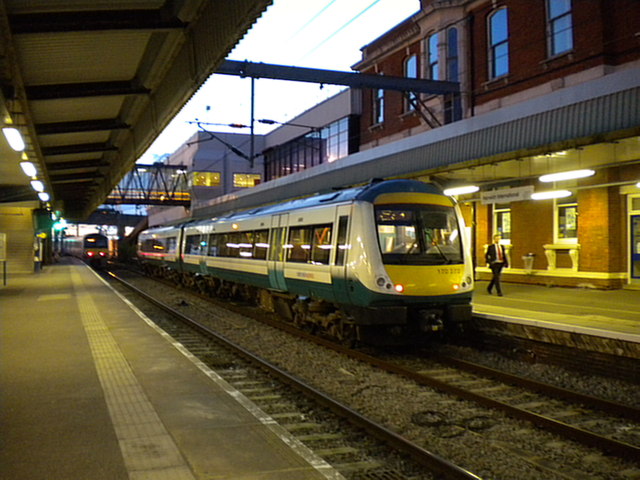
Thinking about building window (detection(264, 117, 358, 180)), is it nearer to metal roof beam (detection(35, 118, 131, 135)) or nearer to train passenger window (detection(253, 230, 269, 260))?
train passenger window (detection(253, 230, 269, 260))

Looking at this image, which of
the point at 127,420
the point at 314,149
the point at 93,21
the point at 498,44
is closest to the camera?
the point at 127,420

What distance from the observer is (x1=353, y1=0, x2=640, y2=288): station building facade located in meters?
9.83

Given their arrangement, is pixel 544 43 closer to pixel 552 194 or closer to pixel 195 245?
pixel 552 194

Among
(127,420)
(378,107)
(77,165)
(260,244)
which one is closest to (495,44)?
(378,107)

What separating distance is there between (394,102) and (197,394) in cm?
2120

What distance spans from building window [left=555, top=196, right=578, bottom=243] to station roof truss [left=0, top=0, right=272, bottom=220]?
1034 centimetres

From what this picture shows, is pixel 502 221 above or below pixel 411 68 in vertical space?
below

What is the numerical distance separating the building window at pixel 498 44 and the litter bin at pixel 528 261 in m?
6.80

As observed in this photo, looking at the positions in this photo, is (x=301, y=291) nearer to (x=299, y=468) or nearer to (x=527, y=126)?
(x=527, y=126)

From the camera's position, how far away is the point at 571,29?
630 inches

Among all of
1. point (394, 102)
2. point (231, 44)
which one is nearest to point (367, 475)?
point (231, 44)

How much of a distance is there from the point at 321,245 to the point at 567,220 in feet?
26.2

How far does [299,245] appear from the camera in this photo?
37.6 feet

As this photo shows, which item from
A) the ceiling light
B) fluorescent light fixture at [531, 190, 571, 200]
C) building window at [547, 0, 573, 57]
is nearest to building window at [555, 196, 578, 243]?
fluorescent light fixture at [531, 190, 571, 200]
